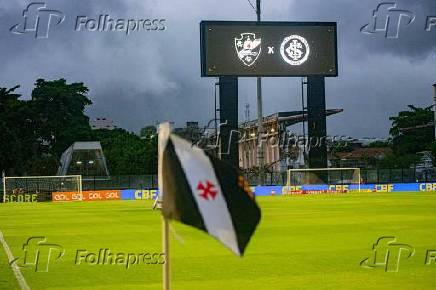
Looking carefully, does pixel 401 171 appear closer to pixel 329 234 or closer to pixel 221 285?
pixel 329 234

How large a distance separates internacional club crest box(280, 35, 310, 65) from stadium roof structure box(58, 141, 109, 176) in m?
32.8

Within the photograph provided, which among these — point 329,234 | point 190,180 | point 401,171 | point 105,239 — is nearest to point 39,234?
point 105,239

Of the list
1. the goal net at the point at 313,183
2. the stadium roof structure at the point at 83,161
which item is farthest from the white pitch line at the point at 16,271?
the stadium roof structure at the point at 83,161

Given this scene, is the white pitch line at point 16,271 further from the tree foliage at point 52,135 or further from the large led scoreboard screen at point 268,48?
the tree foliage at point 52,135

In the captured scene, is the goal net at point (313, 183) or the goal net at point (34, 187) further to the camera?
the goal net at point (313, 183)

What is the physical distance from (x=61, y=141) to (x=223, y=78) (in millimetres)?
39747

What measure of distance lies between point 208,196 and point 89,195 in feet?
172

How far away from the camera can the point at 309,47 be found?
5019 centimetres

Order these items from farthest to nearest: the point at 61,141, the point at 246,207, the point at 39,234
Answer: the point at 61,141 → the point at 39,234 → the point at 246,207

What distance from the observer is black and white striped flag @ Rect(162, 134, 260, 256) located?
5.33m

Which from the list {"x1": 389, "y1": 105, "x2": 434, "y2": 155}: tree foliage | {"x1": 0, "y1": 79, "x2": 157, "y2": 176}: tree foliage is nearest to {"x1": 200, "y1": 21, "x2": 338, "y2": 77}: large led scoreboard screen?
{"x1": 0, "y1": 79, "x2": 157, "y2": 176}: tree foliage

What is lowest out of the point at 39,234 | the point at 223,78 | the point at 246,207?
the point at 39,234

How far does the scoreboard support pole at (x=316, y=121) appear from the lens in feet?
175

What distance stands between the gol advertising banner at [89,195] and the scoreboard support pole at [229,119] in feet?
37.5
